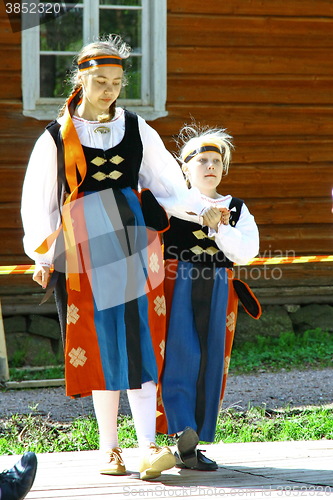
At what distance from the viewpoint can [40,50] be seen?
6875 mm

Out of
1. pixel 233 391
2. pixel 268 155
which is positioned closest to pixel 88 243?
pixel 233 391

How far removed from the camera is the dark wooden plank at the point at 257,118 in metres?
6.99

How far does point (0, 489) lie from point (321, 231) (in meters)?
5.26

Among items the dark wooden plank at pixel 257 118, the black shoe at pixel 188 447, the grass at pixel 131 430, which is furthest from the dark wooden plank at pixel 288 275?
the black shoe at pixel 188 447

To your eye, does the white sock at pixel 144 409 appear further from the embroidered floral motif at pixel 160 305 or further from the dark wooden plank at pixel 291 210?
the dark wooden plank at pixel 291 210

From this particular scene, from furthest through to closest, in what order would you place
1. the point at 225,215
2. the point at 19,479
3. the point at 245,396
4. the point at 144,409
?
the point at 245,396 → the point at 225,215 → the point at 144,409 → the point at 19,479

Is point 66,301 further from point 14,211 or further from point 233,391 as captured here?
point 14,211

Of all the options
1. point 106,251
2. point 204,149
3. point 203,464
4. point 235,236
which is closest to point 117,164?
A: point 106,251

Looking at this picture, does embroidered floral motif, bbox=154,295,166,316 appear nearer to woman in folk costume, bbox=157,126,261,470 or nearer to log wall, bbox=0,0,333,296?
woman in folk costume, bbox=157,126,261,470

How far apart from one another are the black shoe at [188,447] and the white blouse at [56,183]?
0.91 m

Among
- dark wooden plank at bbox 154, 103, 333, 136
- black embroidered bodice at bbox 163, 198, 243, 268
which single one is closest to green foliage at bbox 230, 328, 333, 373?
dark wooden plank at bbox 154, 103, 333, 136

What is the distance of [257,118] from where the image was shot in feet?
23.5

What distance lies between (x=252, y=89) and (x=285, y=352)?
2.35m

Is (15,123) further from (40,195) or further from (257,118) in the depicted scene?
(40,195)
